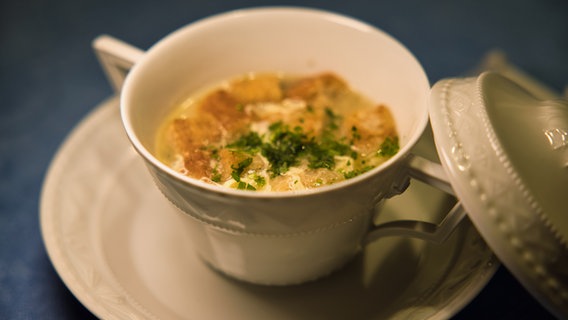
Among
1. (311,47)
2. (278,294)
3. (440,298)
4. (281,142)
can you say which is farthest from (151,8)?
(440,298)

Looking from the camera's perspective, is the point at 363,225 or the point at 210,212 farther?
the point at 363,225

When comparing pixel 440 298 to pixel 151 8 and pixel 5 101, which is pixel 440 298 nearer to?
pixel 5 101

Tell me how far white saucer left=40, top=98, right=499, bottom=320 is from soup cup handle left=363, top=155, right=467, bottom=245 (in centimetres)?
14

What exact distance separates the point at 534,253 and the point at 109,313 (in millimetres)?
1050

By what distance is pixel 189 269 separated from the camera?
159 centimetres

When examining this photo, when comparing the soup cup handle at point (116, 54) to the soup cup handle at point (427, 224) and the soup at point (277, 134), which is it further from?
the soup cup handle at point (427, 224)

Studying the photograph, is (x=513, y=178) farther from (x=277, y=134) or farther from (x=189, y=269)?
(x=189, y=269)

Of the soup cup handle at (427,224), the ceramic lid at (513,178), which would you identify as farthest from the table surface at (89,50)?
the ceramic lid at (513,178)

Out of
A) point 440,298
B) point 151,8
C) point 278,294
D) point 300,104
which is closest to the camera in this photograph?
point 440,298

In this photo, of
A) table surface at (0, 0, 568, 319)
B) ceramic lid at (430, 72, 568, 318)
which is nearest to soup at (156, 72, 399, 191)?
Result: ceramic lid at (430, 72, 568, 318)

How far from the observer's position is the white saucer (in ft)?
4.57

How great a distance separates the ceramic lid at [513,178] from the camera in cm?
115

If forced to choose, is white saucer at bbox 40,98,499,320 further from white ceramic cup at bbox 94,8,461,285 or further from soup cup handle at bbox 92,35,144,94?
soup cup handle at bbox 92,35,144,94

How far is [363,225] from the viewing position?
143 cm
